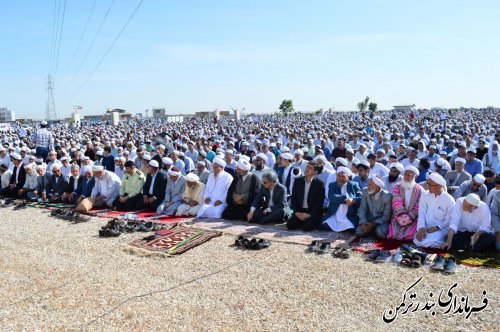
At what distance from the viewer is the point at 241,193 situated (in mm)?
6594

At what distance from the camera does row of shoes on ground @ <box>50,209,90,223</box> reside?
260 inches

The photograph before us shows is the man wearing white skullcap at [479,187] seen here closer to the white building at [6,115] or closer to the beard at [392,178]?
the beard at [392,178]

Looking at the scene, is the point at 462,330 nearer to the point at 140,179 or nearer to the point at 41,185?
the point at 140,179

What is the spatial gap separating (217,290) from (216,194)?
10.1ft

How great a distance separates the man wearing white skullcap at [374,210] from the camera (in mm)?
5281

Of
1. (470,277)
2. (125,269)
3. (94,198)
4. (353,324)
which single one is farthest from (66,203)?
(470,277)

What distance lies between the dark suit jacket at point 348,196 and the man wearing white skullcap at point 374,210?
0.49 feet

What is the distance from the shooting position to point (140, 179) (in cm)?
755

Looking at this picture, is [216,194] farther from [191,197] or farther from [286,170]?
[286,170]

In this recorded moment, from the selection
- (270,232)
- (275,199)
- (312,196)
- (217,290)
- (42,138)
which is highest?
(42,138)

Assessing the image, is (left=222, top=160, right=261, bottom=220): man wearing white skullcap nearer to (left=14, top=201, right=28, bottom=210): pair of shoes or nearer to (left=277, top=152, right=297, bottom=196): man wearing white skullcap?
(left=277, top=152, right=297, bottom=196): man wearing white skullcap

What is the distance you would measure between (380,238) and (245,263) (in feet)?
6.19

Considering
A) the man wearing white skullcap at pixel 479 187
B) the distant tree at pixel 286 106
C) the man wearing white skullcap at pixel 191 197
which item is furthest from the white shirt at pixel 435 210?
the distant tree at pixel 286 106

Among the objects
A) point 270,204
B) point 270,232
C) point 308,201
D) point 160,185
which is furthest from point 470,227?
point 160,185
